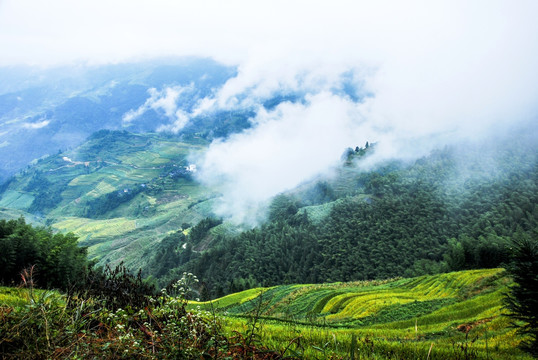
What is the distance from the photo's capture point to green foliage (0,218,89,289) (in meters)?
25.9

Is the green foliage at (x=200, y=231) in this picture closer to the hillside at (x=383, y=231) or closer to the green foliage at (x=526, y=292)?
the hillside at (x=383, y=231)

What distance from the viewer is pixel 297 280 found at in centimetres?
Answer: 9925

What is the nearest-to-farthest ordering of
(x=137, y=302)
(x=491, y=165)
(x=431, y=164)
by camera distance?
1. (x=137, y=302)
2. (x=491, y=165)
3. (x=431, y=164)

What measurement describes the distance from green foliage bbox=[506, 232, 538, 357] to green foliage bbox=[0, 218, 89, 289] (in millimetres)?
29280

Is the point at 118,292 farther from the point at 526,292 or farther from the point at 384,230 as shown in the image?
the point at 384,230

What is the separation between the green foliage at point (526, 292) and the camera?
671 cm

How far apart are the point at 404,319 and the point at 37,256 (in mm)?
33644

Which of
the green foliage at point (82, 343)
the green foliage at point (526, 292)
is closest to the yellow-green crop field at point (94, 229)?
the green foliage at point (82, 343)

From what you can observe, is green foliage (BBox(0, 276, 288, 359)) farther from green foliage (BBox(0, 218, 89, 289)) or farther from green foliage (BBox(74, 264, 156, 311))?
green foliage (BBox(0, 218, 89, 289))

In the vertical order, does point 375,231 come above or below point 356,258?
above

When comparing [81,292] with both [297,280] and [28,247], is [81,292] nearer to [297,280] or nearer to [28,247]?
[28,247]

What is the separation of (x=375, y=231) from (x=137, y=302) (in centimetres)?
11037

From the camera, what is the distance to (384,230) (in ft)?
348

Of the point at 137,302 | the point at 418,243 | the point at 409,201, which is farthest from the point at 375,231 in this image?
the point at 137,302
